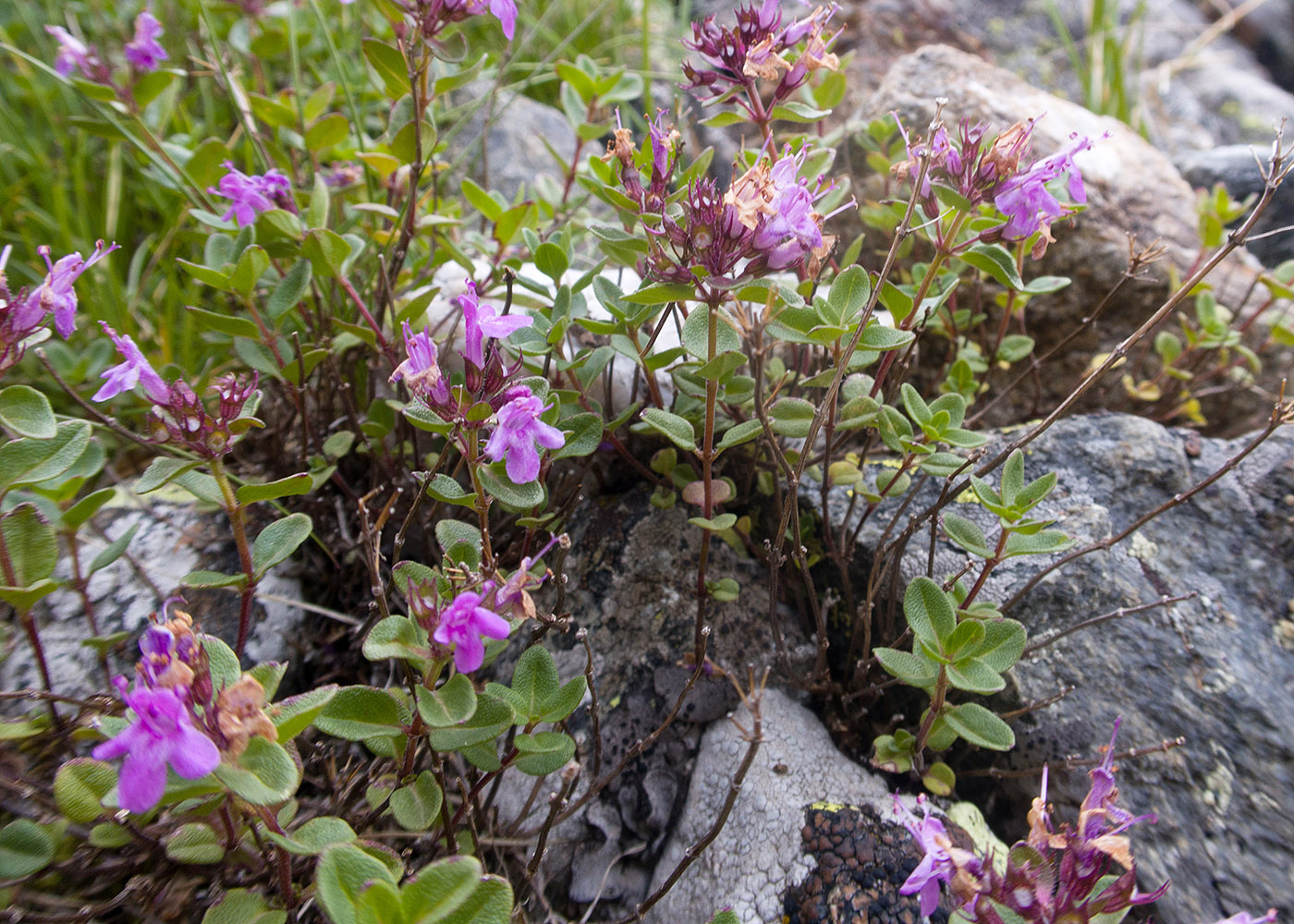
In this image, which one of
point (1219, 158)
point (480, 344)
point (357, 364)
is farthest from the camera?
point (1219, 158)

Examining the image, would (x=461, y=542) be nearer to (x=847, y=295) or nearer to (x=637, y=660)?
(x=637, y=660)

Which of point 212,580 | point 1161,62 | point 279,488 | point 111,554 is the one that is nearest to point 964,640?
point 279,488

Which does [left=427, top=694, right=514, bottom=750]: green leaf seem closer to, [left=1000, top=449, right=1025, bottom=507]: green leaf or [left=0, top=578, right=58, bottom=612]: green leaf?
[left=0, top=578, right=58, bottom=612]: green leaf

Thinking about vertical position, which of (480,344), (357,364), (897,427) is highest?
(480,344)

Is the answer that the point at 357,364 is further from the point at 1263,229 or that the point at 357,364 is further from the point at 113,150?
the point at 1263,229

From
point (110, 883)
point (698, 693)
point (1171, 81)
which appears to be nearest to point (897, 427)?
point (698, 693)

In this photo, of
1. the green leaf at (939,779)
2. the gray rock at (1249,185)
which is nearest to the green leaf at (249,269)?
the green leaf at (939,779)
